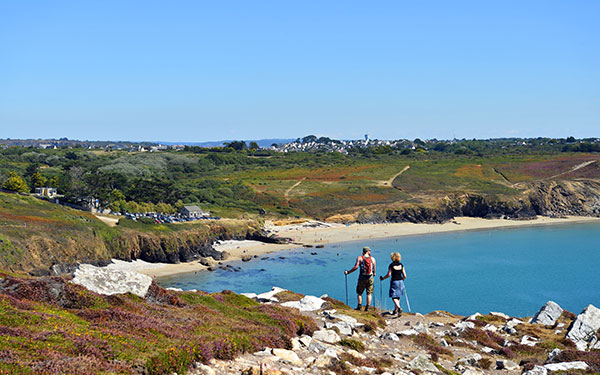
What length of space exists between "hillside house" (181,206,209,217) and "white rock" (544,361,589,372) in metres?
70.6

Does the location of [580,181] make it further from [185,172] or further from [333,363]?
[333,363]

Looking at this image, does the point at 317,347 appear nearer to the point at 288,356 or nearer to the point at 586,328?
the point at 288,356

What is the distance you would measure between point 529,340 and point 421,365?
592cm

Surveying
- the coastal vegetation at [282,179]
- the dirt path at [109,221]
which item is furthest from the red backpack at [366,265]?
the coastal vegetation at [282,179]

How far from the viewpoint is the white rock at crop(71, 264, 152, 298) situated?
14.7m

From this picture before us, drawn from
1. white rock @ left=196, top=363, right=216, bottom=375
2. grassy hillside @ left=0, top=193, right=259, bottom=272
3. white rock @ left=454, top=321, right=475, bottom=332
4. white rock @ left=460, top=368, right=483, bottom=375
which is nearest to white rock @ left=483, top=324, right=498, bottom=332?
white rock @ left=454, top=321, right=475, bottom=332

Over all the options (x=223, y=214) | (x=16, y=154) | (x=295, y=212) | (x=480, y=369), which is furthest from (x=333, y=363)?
(x=16, y=154)

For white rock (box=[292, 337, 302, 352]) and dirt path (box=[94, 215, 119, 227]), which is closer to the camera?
white rock (box=[292, 337, 302, 352])

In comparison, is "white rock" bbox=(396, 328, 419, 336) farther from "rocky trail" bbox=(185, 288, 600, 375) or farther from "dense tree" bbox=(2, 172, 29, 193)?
"dense tree" bbox=(2, 172, 29, 193)

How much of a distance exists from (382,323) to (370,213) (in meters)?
80.0

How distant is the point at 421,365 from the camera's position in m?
11.9

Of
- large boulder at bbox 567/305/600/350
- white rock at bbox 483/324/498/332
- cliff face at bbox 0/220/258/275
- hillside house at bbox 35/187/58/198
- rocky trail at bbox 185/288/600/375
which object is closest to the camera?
rocky trail at bbox 185/288/600/375

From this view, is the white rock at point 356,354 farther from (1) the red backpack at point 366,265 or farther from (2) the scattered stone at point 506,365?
(1) the red backpack at point 366,265

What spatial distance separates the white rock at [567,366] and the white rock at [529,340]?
332 centimetres
